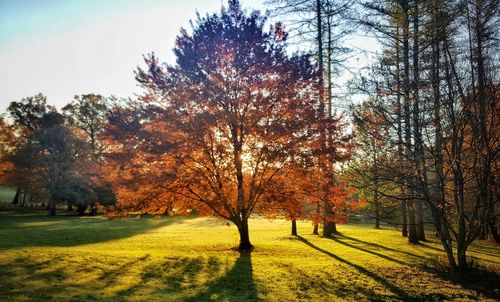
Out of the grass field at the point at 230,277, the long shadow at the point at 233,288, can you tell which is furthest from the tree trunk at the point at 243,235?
the long shadow at the point at 233,288

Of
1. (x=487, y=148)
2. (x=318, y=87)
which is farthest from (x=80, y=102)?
(x=487, y=148)

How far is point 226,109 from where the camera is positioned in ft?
47.0

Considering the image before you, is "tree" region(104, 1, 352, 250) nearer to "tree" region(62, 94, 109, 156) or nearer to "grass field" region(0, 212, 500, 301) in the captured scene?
"grass field" region(0, 212, 500, 301)

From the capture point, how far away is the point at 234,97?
14375mm

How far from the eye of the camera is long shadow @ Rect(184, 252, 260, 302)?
8.71m

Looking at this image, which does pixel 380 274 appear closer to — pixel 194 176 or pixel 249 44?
pixel 194 176

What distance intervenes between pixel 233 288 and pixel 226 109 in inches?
281

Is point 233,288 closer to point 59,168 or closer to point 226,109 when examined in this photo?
point 226,109

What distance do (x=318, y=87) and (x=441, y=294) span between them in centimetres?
875

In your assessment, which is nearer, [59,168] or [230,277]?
[230,277]

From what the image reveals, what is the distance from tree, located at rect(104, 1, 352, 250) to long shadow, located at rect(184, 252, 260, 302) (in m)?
4.20

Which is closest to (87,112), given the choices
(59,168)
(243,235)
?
(59,168)

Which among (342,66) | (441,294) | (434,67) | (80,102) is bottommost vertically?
(441,294)

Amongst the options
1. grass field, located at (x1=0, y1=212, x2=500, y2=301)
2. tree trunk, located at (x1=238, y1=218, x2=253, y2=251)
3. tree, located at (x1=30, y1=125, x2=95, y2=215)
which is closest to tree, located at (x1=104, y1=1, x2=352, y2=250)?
tree trunk, located at (x1=238, y1=218, x2=253, y2=251)
